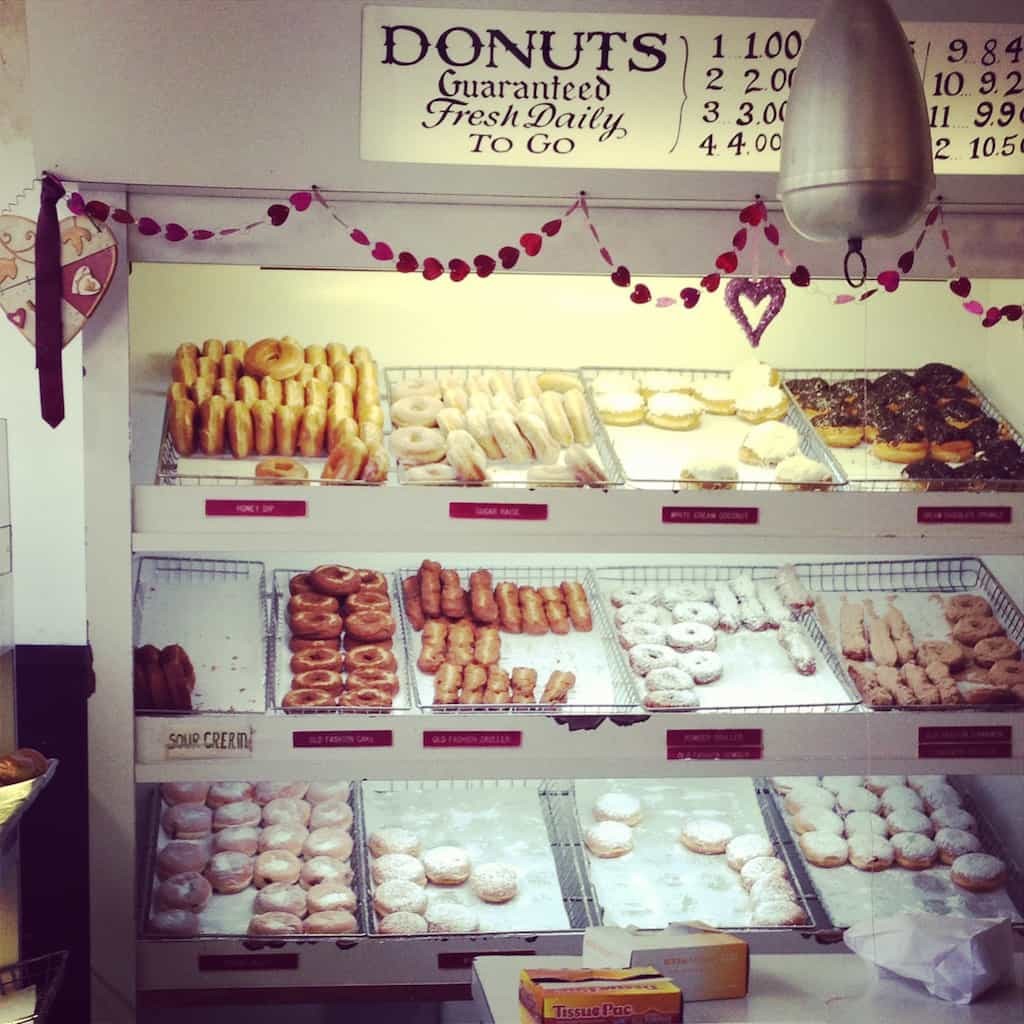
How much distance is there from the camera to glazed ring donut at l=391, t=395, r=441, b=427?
3707 mm

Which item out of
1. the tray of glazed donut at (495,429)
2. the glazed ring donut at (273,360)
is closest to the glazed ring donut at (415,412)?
the tray of glazed donut at (495,429)

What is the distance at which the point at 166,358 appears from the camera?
3850 millimetres

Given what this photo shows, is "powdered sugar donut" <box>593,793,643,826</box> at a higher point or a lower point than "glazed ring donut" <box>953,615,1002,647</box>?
lower

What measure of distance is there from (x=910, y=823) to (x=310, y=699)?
1.77m

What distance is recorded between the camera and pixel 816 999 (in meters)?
2.60

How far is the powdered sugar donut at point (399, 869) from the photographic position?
145 inches

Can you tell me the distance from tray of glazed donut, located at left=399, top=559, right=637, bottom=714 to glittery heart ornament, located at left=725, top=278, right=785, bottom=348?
36.5 inches

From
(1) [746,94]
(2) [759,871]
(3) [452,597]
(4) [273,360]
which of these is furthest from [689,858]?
(1) [746,94]

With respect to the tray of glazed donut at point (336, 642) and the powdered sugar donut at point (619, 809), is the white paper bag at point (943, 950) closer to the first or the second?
the powdered sugar donut at point (619, 809)

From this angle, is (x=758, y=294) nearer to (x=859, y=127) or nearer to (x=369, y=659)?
(x=369, y=659)

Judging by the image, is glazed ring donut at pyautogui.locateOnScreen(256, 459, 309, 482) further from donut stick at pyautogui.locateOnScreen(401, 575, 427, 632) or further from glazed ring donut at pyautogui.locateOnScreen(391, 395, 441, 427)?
donut stick at pyautogui.locateOnScreen(401, 575, 427, 632)

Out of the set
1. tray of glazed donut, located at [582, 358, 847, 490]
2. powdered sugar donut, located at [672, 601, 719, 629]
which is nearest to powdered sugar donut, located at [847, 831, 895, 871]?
powdered sugar donut, located at [672, 601, 719, 629]

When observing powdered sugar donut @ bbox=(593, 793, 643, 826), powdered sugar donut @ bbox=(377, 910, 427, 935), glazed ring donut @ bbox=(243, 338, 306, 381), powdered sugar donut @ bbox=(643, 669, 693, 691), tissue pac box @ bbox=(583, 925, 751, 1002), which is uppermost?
glazed ring donut @ bbox=(243, 338, 306, 381)

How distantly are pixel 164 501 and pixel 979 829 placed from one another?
2.52 meters
